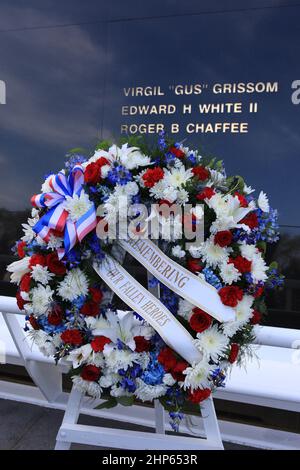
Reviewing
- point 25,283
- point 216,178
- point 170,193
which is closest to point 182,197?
point 170,193

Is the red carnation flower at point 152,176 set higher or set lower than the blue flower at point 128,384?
higher

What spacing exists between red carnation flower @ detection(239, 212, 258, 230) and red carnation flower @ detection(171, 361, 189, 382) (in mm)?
434

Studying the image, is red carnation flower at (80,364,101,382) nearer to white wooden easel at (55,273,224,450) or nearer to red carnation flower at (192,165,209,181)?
white wooden easel at (55,273,224,450)

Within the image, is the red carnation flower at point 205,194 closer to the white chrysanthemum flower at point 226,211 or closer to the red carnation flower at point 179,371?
the white chrysanthemum flower at point 226,211

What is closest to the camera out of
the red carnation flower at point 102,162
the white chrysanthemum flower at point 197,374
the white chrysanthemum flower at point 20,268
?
the white chrysanthemum flower at point 197,374

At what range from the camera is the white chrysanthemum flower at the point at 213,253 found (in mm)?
1310

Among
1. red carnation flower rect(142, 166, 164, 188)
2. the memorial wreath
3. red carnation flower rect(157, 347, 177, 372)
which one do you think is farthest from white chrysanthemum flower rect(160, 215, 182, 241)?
red carnation flower rect(157, 347, 177, 372)

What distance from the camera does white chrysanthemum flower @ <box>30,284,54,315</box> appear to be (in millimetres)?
1356

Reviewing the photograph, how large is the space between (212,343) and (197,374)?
0.09 metres

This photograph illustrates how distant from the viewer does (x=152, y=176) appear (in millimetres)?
1299

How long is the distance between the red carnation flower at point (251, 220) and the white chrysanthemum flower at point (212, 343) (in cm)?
31

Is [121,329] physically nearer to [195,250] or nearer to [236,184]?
[195,250]

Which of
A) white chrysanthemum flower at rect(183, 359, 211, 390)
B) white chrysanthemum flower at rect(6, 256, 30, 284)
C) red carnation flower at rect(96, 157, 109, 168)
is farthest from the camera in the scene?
white chrysanthemum flower at rect(6, 256, 30, 284)

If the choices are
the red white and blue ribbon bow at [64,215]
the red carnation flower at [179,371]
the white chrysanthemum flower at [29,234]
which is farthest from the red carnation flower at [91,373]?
the white chrysanthemum flower at [29,234]
